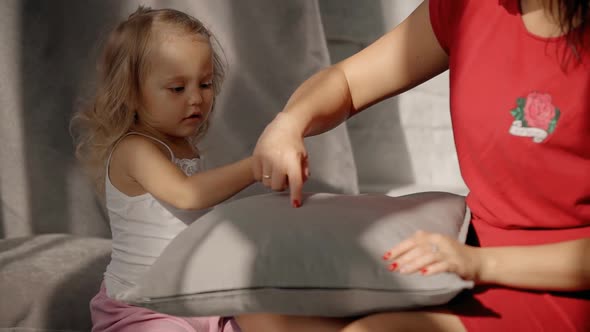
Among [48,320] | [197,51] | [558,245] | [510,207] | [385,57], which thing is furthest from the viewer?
[48,320]

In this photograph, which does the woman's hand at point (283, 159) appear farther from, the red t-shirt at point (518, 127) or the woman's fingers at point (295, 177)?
the red t-shirt at point (518, 127)

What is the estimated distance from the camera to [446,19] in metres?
1.25

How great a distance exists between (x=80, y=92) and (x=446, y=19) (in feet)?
3.80

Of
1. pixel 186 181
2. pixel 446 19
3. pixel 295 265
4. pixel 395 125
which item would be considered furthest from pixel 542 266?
pixel 395 125

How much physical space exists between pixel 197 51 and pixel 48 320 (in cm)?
61

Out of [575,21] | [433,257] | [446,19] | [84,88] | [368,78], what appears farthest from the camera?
[84,88]

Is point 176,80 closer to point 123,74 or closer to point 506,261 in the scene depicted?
point 123,74

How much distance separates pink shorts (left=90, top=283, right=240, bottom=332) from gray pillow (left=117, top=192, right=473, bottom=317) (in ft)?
0.88

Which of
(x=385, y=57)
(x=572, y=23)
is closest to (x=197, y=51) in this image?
(x=385, y=57)

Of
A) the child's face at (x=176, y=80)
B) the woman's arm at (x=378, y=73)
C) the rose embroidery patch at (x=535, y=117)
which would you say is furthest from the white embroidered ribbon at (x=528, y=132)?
the child's face at (x=176, y=80)

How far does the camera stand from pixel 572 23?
1.09m

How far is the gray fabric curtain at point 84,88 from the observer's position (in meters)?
2.10

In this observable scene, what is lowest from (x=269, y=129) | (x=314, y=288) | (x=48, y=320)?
(x=48, y=320)

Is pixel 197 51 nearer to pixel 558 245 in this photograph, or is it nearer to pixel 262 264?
pixel 262 264
